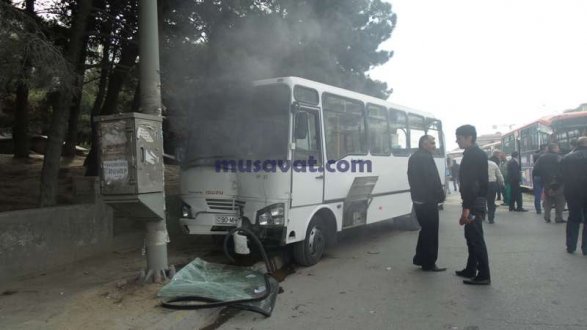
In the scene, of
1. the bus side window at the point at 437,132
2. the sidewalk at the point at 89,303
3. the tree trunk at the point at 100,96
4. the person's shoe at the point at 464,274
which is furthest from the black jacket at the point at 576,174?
the tree trunk at the point at 100,96

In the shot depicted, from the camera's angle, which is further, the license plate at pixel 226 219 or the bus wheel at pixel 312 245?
the bus wheel at pixel 312 245

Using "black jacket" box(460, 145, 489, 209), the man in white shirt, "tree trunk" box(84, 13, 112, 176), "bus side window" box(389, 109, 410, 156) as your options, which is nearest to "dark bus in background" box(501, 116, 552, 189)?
the man in white shirt

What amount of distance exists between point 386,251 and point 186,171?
3532 millimetres

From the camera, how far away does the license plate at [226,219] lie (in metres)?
6.32

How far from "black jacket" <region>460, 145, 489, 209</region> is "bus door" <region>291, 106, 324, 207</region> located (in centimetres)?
193

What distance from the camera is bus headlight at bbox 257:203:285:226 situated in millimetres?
6055

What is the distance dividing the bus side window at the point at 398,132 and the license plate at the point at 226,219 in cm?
395

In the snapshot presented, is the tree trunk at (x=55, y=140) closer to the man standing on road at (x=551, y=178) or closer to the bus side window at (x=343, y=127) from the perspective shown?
the bus side window at (x=343, y=127)

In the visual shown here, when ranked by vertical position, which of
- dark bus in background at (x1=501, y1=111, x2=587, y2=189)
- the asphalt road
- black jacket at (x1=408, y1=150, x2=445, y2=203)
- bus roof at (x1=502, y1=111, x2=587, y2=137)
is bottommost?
the asphalt road

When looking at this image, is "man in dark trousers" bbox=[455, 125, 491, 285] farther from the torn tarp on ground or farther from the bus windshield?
the torn tarp on ground

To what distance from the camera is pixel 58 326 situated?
4164 millimetres

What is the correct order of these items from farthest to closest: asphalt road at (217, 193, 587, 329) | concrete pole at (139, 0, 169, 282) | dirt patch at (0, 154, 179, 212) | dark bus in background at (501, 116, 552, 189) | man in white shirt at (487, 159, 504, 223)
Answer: dark bus in background at (501, 116, 552, 189)
man in white shirt at (487, 159, 504, 223)
dirt patch at (0, 154, 179, 212)
concrete pole at (139, 0, 169, 282)
asphalt road at (217, 193, 587, 329)

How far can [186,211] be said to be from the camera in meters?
6.62

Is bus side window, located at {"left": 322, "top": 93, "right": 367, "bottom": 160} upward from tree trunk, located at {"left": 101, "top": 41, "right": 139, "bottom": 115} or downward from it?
downward
